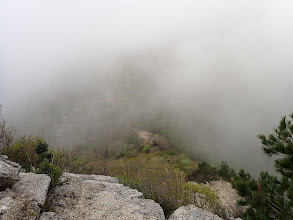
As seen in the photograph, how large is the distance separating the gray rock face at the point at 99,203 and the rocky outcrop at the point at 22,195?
30 cm

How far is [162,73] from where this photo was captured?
3258 inches

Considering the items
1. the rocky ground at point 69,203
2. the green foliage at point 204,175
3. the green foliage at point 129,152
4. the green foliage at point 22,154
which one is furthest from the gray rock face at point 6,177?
the green foliage at point 129,152

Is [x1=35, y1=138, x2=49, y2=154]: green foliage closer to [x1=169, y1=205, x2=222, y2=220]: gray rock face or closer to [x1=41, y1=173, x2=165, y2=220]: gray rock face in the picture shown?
[x1=41, y1=173, x2=165, y2=220]: gray rock face

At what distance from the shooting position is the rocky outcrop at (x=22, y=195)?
308cm

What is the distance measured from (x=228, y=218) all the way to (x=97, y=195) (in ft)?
10.7

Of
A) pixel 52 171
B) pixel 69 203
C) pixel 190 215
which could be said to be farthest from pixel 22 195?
pixel 190 215

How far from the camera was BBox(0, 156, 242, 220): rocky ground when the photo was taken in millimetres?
3330

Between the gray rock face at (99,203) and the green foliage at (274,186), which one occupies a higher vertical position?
the green foliage at (274,186)

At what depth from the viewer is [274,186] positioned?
2941mm

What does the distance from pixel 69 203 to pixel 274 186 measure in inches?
158

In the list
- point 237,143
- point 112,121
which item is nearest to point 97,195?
point 237,143

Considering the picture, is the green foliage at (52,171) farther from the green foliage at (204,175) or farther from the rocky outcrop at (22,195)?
the green foliage at (204,175)

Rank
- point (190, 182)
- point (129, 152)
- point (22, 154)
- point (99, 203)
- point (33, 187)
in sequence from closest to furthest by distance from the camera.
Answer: point (33, 187) < point (99, 203) < point (190, 182) < point (22, 154) < point (129, 152)

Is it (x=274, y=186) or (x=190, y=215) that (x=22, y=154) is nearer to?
(x=190, y=215)
